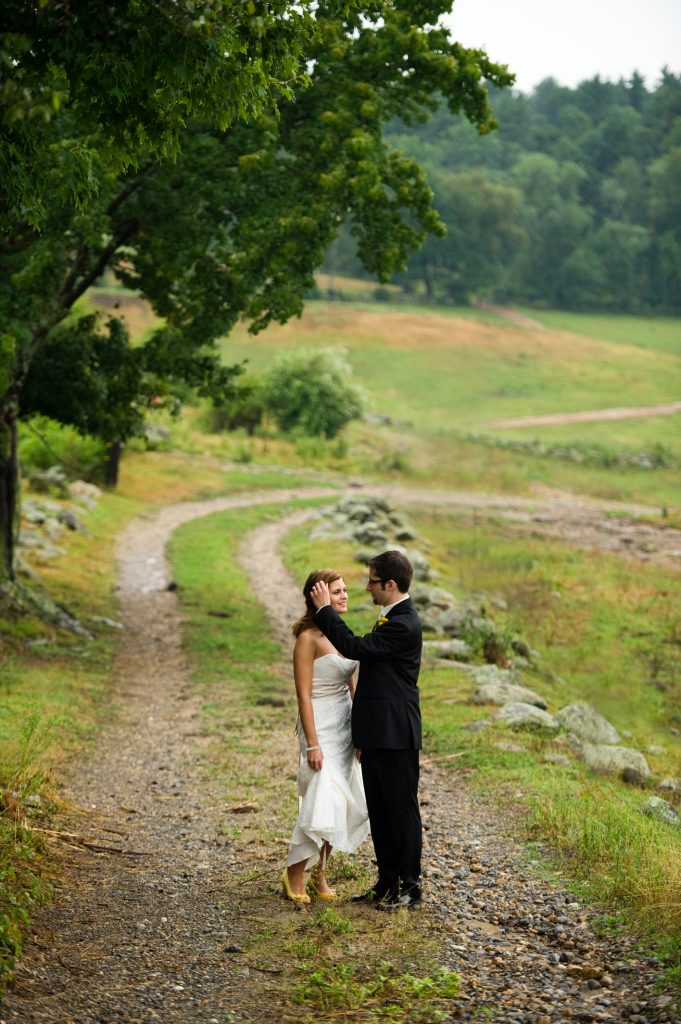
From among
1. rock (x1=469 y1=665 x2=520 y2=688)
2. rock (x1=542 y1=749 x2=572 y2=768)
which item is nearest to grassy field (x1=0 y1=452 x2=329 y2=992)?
rock (x1=542 y1=749 x2=572 y2=768)

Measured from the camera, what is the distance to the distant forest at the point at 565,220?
4417 inches

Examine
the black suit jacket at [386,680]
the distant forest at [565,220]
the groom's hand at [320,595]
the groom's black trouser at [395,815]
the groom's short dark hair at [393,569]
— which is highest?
the distant forest at [565,220]

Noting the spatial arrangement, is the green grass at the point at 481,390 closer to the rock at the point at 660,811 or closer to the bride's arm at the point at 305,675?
the rock at the point at 660,811

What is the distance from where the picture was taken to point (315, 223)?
1573 centimetres

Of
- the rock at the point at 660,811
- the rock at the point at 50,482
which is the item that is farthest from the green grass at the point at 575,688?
the rock at the point at 50,482

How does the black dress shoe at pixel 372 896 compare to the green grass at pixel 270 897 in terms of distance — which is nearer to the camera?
the green grass at pixel 270 897

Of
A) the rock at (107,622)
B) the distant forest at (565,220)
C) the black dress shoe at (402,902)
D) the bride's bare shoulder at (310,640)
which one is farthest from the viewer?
the distant forest at (565,220)

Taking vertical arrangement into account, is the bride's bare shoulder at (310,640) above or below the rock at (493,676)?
above

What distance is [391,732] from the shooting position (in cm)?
729

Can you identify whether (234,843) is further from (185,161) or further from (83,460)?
(83,460)

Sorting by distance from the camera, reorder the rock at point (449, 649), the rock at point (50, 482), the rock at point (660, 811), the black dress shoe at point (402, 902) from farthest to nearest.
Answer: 1. the rock at point (50, 482)
2. the rock at point (449, 649)
3. the rock at point (660, 811)
4. the black dress shoe at point (402, 902)

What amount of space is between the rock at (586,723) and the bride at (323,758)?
6.20 meters

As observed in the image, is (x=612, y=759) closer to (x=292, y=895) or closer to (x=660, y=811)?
(x=660, y=811)

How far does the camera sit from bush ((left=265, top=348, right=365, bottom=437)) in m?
52.0
